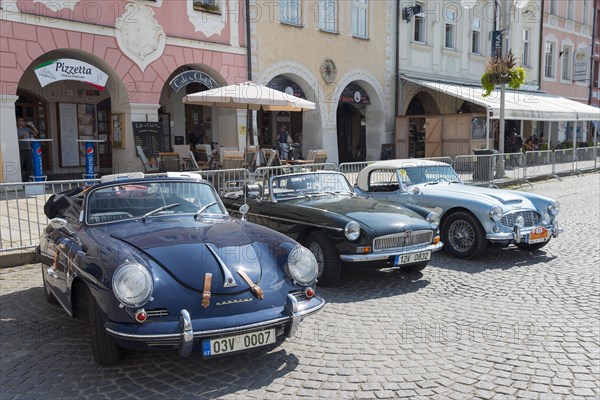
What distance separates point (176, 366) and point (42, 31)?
1154 cm

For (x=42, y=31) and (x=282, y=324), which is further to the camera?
(x=42, y=31)

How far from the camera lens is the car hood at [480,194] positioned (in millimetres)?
7770

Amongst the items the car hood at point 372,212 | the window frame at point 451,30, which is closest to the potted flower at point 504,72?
the window frame at point 451,30

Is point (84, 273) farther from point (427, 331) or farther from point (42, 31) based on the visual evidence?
point (42, 31)

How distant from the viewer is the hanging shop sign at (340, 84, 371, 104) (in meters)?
21.3

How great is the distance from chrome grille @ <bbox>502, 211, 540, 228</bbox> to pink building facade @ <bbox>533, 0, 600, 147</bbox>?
2690 centimetres

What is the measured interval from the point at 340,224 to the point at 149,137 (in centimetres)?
1036

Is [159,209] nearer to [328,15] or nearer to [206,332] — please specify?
[206,332]

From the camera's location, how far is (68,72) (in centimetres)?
1330

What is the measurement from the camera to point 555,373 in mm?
4074

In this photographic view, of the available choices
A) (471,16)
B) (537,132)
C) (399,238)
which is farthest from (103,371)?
(537,132)

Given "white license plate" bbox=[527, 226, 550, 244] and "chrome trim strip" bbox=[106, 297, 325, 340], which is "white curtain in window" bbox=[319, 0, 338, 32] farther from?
"chrome trim strip" bbox=[106, 297, 325, 340]

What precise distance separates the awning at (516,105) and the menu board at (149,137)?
11.7 metres

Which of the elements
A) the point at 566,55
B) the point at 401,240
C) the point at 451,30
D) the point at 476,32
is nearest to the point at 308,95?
the point at 451,30
